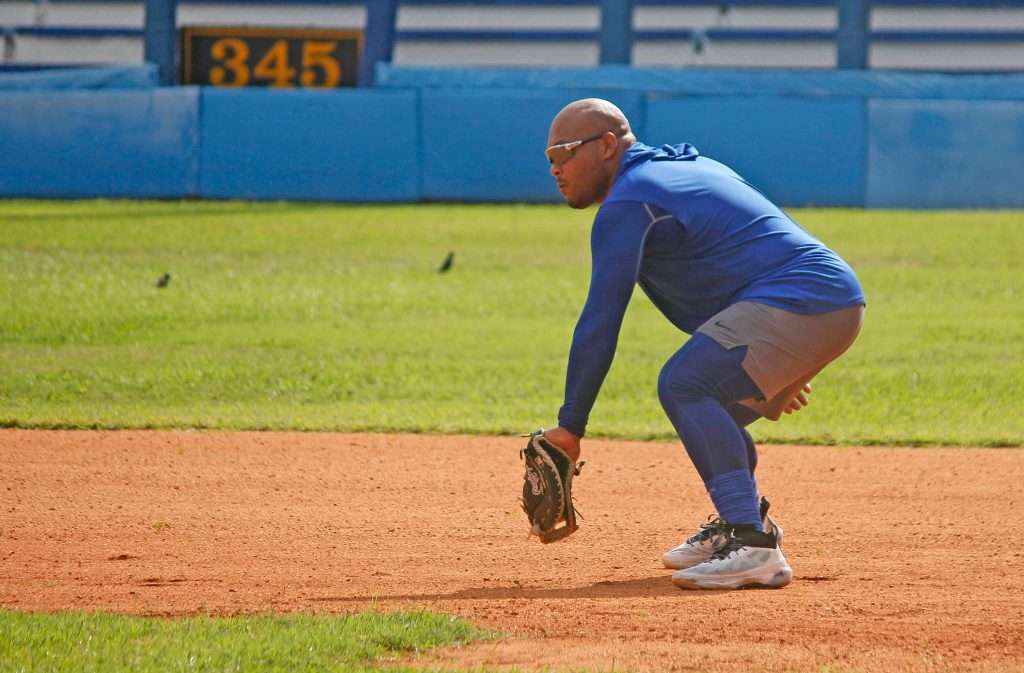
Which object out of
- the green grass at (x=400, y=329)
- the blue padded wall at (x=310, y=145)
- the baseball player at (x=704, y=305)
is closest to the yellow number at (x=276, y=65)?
the blue padded wall at (x=310, y=145)

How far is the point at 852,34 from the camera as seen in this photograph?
31.4 meters

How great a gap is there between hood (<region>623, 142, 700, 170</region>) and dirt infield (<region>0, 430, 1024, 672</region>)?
1419 millimetres

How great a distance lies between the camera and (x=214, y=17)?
33562 millimetres

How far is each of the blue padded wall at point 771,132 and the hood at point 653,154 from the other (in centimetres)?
1647

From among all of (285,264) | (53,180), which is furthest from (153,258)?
(53,180)

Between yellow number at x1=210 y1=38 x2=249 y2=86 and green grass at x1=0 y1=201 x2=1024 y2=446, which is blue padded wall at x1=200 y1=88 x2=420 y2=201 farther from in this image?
yellow number at x1=210 y1=38 x2=249 y2=86

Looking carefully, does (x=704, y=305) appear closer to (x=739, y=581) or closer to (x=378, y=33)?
(x=739, y=581)

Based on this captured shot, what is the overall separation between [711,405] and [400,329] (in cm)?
774

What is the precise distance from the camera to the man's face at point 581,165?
5.14 metres

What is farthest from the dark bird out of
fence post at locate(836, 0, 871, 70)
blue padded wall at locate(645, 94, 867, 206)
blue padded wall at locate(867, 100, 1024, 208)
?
fence post at locate(836, 0, 871, 70)

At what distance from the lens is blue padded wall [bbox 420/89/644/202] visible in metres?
22.0

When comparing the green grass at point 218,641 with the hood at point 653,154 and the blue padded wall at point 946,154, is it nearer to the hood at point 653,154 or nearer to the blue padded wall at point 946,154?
the hood at point 653,154

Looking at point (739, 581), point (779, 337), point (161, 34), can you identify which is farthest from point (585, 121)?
point (161, 34)

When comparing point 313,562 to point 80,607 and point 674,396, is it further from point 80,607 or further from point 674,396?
point 674,396
